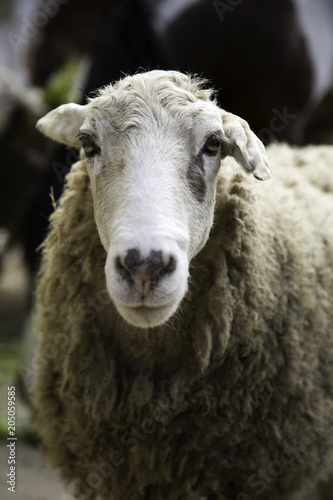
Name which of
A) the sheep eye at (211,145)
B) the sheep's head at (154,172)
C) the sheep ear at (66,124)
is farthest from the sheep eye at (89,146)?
the sheep eye at (211,145)

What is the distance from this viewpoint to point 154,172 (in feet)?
7.86

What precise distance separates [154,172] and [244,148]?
406mm

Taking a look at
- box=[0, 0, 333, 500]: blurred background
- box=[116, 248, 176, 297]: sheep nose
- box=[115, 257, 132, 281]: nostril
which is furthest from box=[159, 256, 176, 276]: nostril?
box=[0, 0, 333, 500]: blurred background

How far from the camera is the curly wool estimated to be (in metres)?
2.78

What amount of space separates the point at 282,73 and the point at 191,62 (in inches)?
31.3

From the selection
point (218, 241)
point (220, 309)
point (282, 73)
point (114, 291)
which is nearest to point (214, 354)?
point (220, 309)

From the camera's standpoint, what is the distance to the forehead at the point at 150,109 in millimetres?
2533

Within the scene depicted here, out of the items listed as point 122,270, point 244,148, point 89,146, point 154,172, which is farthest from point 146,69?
point 122,270

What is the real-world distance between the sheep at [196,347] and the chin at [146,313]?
0.32 m

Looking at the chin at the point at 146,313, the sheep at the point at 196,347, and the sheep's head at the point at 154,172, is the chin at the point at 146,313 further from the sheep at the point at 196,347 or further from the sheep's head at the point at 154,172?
the sheep at the point at 196,347

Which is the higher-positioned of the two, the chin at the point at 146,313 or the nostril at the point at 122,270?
the nostril at the point at 122,270

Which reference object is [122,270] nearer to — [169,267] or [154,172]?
[169,267]

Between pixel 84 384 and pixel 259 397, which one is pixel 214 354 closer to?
pixel 259 397

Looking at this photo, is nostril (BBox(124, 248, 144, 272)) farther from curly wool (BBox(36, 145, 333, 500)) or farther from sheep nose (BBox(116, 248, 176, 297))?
curly wool (BBox(36, 145, 333, 500))
